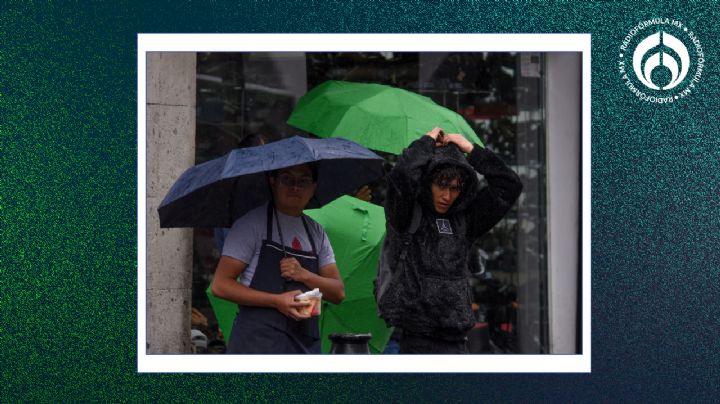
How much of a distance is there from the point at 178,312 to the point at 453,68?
6.90 ft

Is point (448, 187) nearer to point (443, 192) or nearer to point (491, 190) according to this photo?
point (443, 192)

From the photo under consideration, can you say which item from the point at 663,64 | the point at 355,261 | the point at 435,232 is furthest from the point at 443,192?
the point at 663,64

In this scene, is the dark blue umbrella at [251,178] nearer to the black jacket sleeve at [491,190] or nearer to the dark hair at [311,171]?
the dark hair at [311,171]

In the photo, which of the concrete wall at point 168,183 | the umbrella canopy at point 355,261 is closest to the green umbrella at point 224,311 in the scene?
the concrete wall at point 168,183

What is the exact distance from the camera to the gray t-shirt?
6273mm

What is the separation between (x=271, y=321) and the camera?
20.6 feet

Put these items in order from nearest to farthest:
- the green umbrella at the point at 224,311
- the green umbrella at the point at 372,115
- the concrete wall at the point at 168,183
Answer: the concrete wall at the point at 168,183, the green umbrella at the point at 224,311, the green umbrella at the point at 372,115

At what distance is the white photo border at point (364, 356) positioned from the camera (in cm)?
638

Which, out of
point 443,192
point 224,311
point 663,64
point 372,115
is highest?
point 663,64

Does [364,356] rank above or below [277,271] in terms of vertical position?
below

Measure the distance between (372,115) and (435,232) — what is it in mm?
1201

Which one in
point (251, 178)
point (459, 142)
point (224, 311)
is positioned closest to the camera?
point (459, 142)

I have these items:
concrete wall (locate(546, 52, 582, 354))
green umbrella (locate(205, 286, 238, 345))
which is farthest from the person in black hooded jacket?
green umbrella (locate(205, 286, 238, 345))

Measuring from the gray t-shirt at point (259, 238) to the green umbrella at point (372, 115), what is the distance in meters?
0.89
